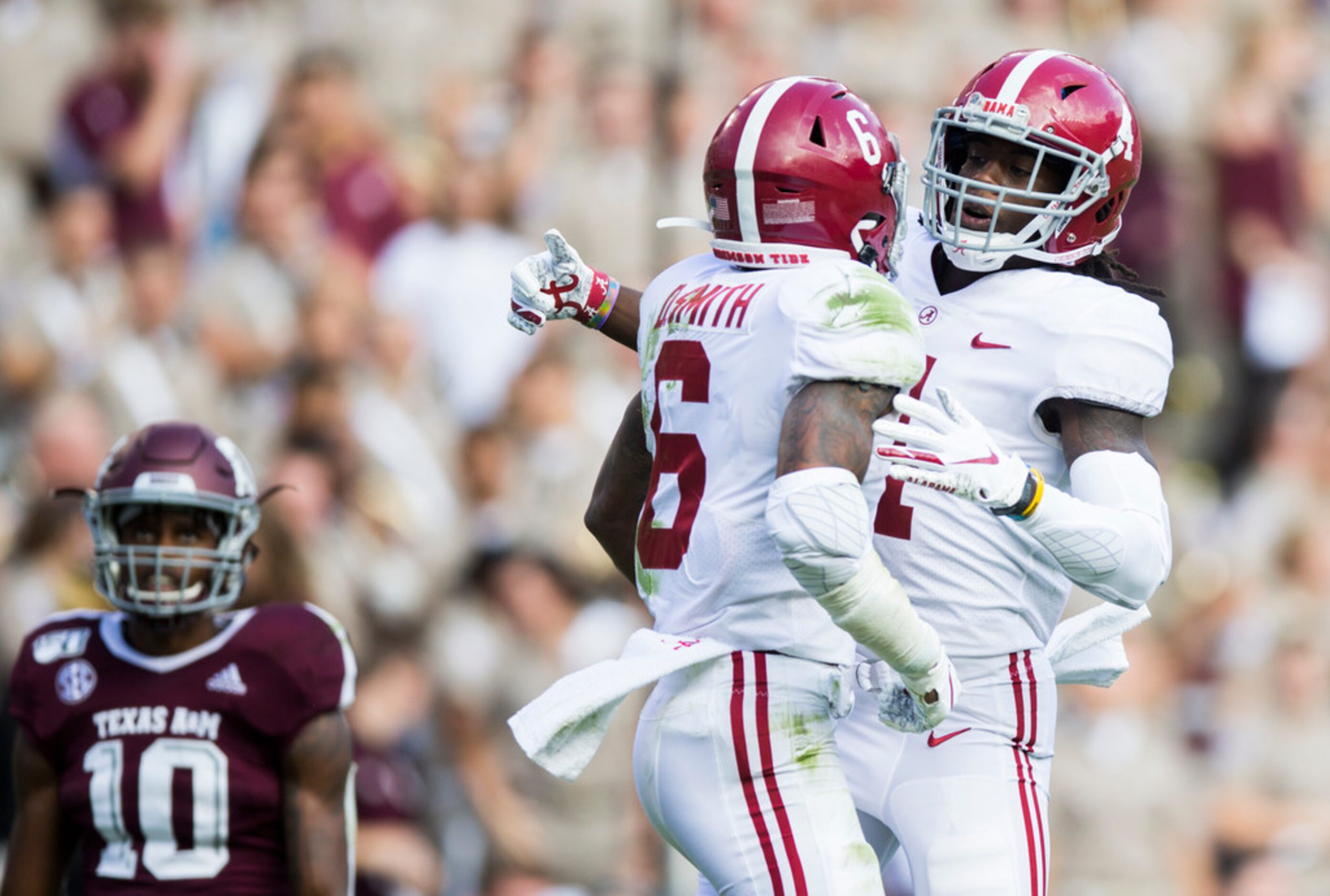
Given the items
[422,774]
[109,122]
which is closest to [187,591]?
[422,774]

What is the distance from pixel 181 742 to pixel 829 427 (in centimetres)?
170

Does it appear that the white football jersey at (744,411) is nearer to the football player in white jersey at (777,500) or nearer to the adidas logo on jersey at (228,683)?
the football player in white jersey at (777,500)

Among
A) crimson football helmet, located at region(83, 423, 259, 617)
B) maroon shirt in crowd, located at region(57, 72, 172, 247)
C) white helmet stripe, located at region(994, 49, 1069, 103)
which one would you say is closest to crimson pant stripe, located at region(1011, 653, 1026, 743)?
white helmet stripe, located at region(994, 49, 1069, 103)

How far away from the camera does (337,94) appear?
25.7ft

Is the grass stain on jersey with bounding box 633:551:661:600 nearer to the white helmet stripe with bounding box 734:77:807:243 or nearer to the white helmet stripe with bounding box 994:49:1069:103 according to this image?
the white helmet stripe with bounding box 734:77:807:243

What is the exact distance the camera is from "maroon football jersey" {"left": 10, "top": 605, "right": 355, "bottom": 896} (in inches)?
151

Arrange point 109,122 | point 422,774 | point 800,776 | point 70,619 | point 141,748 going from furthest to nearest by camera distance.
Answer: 1. point 109,122
2. point 422,774
3. point 70,619
4. point 141,748
5. point 800,776

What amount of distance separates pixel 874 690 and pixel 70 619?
1956 mm

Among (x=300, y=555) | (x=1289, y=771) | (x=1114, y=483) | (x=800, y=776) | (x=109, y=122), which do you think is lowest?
(x=1289, y=771)

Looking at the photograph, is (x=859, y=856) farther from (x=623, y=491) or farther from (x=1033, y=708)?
(x=623, y=491)

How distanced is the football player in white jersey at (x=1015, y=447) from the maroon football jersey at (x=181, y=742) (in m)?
1.24

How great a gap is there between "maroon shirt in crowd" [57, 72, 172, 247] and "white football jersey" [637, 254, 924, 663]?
472cm

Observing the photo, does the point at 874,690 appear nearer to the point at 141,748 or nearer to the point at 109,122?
the point at 141,748

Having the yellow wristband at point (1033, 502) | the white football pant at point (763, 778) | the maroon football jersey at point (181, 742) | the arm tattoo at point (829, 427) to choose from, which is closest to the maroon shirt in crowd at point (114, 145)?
the maroon football jersey at point (181, 742)
